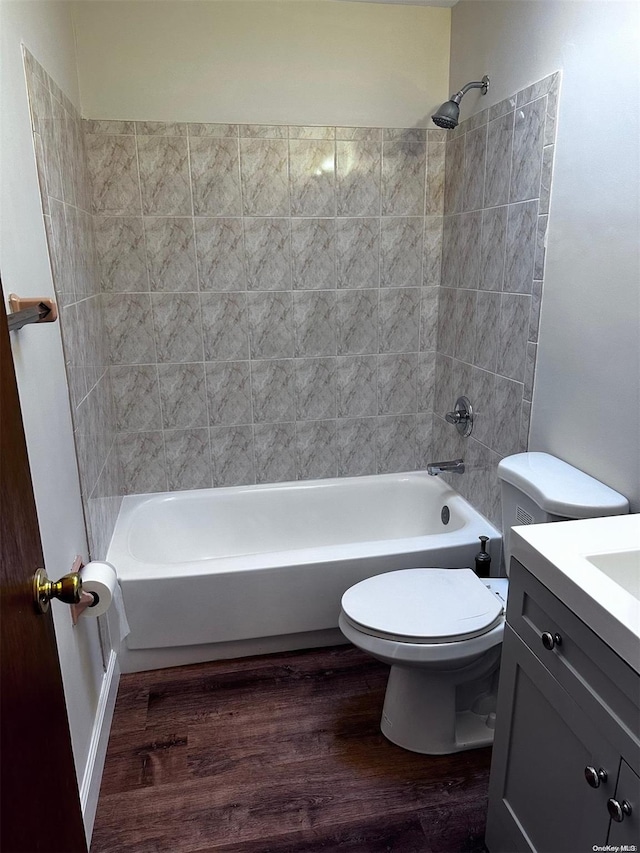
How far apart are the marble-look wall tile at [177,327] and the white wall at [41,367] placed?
0.90 m

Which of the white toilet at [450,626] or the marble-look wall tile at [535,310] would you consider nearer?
the white toilet at [450,626]

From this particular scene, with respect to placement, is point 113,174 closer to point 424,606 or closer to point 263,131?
point 263,131

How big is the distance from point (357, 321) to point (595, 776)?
2.09 meters

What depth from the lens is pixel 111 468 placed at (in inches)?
→ 96.4

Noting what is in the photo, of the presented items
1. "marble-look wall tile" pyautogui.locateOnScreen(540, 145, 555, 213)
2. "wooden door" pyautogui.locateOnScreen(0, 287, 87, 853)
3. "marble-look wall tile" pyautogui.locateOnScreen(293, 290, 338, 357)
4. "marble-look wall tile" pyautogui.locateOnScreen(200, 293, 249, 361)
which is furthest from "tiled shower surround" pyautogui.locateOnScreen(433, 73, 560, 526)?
"wooden door" pyautogui.locateOnScreen(0, 287, 87, 853)

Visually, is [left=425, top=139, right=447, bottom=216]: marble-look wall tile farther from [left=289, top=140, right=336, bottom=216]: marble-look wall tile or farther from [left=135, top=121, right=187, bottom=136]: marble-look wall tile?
[left=135, top=121, right=187, bottom=136]: marble-look wall tile

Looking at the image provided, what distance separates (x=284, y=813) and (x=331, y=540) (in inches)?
52.9

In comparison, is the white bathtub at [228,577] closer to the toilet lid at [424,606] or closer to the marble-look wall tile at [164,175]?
the toilet lid at [424,606]

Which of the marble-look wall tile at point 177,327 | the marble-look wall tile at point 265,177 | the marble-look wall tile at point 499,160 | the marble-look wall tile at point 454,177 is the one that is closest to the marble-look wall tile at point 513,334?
the marble-look wall tile at point 499,160

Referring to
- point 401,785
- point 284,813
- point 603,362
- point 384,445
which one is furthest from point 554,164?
point 284,813

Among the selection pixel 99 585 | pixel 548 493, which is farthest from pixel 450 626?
pixel 99 585

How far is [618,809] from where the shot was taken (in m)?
0.94

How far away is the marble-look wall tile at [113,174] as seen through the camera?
2.35m

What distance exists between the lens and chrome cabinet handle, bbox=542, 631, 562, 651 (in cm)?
112
